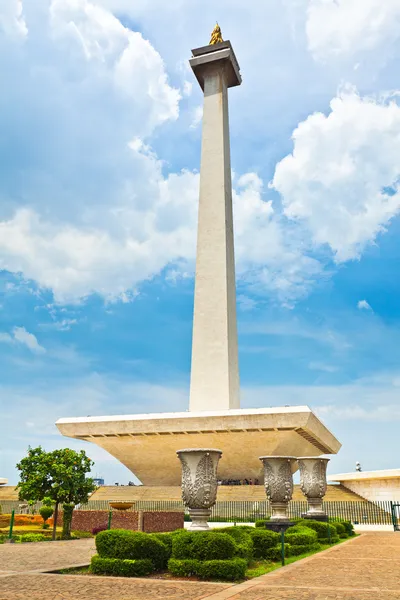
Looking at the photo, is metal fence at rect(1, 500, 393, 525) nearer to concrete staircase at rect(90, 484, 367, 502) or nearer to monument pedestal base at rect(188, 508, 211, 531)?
concrete staircase at rect(90, 484, 367, 502)

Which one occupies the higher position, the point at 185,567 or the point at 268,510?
the point at 268,510

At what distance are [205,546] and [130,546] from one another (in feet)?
4.22

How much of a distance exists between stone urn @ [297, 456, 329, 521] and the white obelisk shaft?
12582 millimetres

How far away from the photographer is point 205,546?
9.19 m

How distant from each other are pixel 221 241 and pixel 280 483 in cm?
2188

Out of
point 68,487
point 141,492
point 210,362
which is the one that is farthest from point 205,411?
point 68,487

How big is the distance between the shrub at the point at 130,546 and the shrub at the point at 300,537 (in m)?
4.45

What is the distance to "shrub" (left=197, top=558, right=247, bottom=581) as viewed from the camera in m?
8.66

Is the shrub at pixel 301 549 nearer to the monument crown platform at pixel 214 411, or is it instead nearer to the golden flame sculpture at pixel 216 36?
the monument crown platform at pixel 214 411

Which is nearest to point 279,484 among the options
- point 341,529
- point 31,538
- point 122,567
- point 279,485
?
point 279,485

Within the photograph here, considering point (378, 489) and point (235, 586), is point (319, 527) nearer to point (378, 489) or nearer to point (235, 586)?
point (235, 586)

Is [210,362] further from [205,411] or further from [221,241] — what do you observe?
[221,241]

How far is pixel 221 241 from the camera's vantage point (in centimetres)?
3497

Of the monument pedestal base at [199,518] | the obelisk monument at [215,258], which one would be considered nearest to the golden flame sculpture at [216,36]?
the obelisk monument at [215,258]
